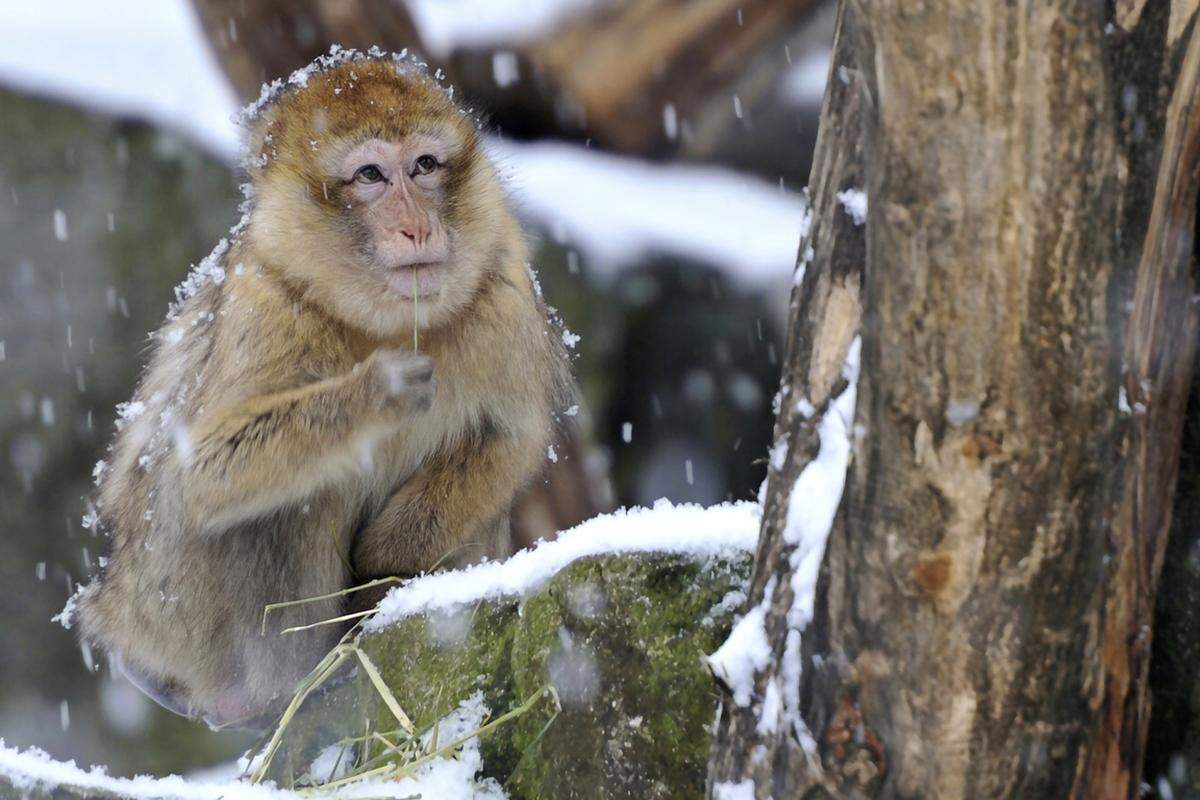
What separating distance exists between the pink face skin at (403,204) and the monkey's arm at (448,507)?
54 cm

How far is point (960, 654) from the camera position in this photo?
60.9 inches

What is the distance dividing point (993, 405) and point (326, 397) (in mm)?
1858

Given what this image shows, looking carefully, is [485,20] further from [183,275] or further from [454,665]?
[454,665]

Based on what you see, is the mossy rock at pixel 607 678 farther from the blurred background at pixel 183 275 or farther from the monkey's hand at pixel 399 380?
the blurred background at pixel 183 275

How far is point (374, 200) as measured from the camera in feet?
10.6

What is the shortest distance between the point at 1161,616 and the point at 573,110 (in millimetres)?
4753

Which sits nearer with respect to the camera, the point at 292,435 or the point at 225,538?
the point at 292,435

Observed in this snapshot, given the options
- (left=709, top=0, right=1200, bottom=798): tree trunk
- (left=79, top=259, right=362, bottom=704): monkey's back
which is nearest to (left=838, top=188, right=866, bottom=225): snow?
(left=709, top=0, right=1200, bottom=798): tree trunk

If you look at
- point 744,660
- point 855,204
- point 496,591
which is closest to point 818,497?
point 744,660

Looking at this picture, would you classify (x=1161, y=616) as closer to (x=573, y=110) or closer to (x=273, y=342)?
(x=273, y=342)

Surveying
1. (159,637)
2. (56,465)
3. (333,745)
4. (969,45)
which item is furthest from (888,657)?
(56,465)

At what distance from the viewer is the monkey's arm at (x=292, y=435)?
2.98 m

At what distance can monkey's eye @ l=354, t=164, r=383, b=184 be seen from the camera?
327 cm

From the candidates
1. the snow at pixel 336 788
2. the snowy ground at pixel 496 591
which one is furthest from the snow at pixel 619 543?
the snow at pixel 336 788
